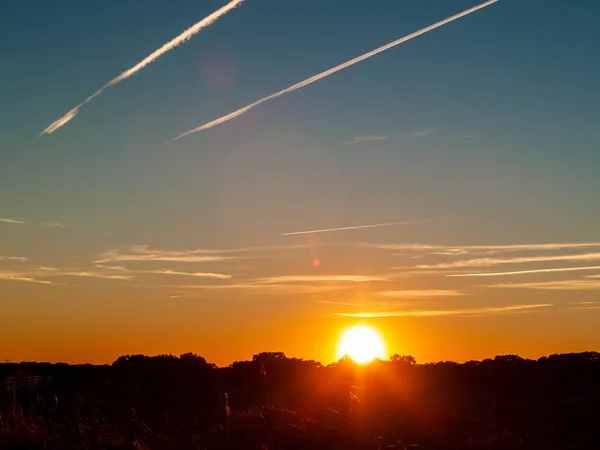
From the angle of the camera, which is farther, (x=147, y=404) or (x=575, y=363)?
(x=575, y=363)

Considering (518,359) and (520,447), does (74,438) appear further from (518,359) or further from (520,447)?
(518,359)

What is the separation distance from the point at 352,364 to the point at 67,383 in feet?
77.2

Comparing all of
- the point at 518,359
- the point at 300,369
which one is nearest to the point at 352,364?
the point at 300,369

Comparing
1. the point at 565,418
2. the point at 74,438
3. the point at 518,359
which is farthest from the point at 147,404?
the point at 518,359

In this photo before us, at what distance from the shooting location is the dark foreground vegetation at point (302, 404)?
61.7ft

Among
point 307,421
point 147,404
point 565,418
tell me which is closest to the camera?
point 307,421

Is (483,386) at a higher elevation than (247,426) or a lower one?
higher

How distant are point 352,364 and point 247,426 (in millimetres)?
40217

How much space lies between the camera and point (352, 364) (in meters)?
61.4

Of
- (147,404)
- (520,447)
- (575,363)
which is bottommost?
(520,447)

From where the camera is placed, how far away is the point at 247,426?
22.0 meters

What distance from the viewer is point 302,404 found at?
3594 cm

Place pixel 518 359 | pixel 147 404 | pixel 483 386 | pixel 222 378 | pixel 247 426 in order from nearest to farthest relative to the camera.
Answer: pixel 247 426
pixel 147 404
pixel 483 386
pixel 222 378
pixel 518 359

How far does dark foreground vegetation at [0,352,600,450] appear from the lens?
18.8 meters
